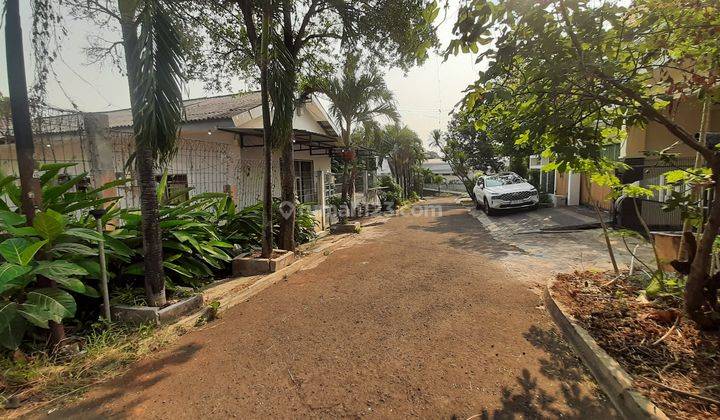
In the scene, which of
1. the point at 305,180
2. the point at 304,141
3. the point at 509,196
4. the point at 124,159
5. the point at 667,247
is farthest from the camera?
the point at 509,196

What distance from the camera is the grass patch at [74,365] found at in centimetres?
257

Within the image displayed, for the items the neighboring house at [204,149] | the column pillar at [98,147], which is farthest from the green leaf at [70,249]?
the column pillar at [98,147]

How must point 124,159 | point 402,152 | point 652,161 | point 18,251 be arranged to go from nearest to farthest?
point 18,251 < point 124,159 < point 652,161 < point 402,152

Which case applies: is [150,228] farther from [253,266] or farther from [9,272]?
[253,266]

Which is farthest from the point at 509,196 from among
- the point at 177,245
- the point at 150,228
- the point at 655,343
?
the point at 150,228

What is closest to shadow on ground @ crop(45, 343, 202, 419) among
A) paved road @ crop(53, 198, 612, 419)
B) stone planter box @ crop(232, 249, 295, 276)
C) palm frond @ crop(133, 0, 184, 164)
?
paved road @ crop(53, 198, 612, 419)

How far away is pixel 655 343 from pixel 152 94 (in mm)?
5198

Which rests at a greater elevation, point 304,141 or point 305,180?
point 304,141

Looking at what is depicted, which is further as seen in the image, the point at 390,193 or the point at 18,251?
the point at 390,193

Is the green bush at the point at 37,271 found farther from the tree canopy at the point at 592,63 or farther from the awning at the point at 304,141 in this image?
the awning at the point at 304,141

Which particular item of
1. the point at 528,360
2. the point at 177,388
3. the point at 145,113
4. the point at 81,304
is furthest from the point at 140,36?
the point at 528,360

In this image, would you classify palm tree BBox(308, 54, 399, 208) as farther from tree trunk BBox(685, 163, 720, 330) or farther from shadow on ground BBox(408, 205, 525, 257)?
tree trunk BBox(685, 163, 720, 330)

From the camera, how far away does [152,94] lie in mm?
3482

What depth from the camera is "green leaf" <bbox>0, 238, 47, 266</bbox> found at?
278 centimetres
